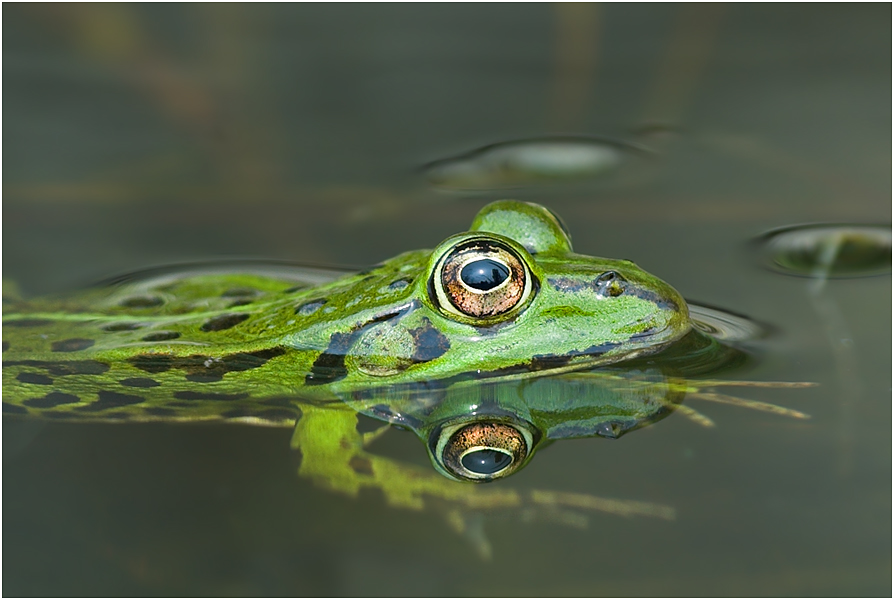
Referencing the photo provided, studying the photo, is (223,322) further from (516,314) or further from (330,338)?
(516,314)

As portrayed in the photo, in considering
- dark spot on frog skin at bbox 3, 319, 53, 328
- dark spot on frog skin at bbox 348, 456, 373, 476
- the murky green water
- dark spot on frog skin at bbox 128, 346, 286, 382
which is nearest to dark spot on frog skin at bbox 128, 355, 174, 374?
dark spot on frog skin at bbox 128, 346, 286, 382

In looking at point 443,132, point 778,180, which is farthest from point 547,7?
point 778,180

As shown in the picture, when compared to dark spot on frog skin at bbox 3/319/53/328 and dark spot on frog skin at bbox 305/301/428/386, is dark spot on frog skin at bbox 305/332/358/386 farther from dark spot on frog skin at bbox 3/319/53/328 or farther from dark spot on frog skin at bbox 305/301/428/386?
dark spot on frog skin at bbox 3/319/53/328

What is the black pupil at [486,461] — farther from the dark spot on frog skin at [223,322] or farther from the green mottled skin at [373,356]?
the dark spot on frog skin at [223,322]

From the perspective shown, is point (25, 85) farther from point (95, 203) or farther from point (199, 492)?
point (199, 492)

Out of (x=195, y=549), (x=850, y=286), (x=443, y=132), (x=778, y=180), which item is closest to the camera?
(x=195, y=549)

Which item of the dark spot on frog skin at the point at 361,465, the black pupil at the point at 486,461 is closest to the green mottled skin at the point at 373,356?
the dark spot on frog skin at the point at 361,465
